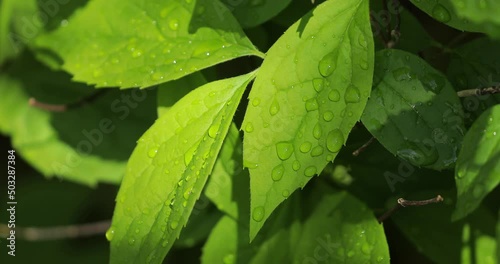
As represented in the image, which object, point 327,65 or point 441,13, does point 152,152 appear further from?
point 441,13

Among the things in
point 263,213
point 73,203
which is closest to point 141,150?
point 263,213

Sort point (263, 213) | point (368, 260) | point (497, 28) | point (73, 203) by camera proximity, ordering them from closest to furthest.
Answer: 1. point (497, 28)
2. point (263, 213)
3. point (368, 260)
4. point (73, 203)

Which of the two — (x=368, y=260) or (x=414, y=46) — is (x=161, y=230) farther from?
(x=414, y=46)

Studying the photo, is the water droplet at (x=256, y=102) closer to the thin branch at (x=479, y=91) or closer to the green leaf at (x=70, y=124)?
the thin branch at (x=479, y=91)

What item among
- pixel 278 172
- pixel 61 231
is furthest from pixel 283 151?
pixel 61 231

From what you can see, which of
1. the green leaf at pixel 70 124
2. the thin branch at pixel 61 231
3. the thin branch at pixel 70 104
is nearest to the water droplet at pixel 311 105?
the green leaf at pixel 70 124

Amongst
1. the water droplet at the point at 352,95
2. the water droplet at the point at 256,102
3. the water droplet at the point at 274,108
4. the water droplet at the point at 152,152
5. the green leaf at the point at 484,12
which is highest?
the green leaf at the point at 484,12
